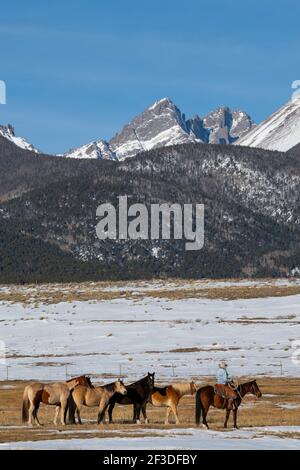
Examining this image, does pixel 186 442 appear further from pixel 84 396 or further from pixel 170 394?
pixel 170 394

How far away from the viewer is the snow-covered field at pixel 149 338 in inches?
2694

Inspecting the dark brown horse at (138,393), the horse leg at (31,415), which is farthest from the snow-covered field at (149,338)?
the horse leg at (31,415)

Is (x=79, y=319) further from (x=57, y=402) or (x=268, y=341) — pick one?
(x=57, y=402)

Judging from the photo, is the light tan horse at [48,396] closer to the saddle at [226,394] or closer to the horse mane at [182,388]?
the horse mane at [182,388]

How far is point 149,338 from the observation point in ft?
297

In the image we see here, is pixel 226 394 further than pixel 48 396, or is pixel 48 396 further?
pixel 48 396

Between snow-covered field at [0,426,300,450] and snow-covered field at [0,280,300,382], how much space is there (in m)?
27.9

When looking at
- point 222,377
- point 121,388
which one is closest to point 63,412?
point 121,388

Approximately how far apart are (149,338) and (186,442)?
202 feet

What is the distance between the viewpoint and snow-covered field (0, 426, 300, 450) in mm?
27688

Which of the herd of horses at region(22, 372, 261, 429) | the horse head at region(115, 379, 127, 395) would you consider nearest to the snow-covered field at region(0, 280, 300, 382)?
the herd of horses at region(22, 372, 261, 429)

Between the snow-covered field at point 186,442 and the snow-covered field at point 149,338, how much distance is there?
27.9 meters

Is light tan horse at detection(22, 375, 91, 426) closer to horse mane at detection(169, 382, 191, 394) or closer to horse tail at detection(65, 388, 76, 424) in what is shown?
horse tail at detection(65, 388, 76, 424)
